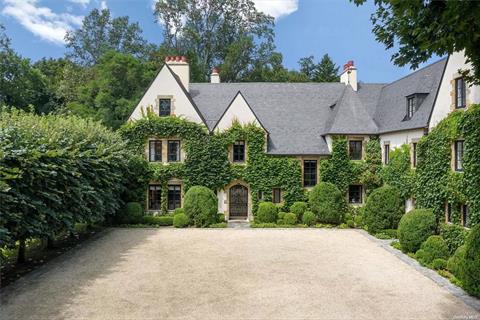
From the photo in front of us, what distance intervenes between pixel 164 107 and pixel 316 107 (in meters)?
11.7

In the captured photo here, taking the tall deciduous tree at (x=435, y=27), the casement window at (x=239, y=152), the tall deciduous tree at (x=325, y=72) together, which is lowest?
the casement window at (x=239, y=152)

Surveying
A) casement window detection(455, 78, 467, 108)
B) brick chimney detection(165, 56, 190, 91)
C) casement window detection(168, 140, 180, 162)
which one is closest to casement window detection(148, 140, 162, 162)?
casement window detection(168, 140, 180, 162)

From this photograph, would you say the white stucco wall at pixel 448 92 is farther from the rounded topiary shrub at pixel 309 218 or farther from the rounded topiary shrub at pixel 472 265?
the rounded topiary shrub at pixel 309 218

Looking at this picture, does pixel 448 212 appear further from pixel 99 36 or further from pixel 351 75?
pixel 99 36

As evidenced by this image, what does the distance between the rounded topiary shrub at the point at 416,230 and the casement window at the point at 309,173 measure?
8.99 metres

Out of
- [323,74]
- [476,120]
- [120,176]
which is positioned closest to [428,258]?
[476,120]

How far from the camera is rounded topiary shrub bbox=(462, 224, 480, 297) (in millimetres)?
10406

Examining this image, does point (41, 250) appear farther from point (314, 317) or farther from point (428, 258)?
point (428, 258)

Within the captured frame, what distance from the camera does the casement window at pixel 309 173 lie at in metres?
24.7

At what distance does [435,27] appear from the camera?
Answer: 7305 millimetres

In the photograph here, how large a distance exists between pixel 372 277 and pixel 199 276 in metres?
5.99

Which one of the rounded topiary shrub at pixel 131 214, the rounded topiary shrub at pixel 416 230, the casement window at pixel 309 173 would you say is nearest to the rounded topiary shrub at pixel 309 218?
the casement window at pixel 309 173

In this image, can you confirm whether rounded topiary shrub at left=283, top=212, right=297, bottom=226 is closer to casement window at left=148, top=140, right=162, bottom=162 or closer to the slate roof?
the slate roof

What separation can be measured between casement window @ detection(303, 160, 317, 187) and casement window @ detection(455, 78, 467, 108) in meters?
10.4
